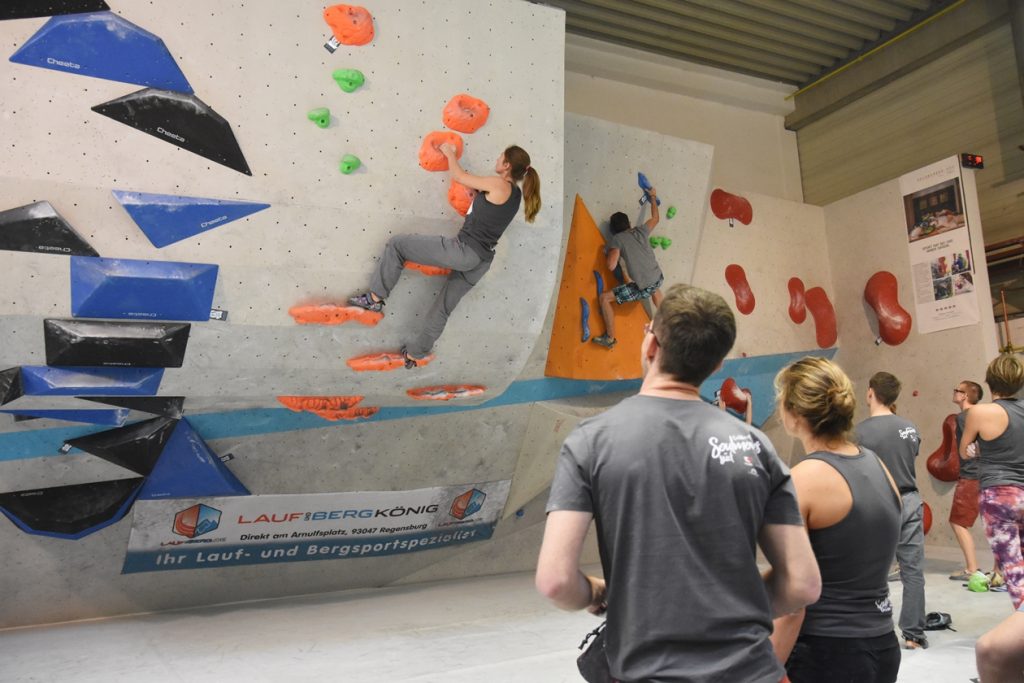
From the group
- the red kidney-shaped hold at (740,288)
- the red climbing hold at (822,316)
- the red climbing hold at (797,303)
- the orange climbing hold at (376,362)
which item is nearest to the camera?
the orange climbing hold at (376,362)

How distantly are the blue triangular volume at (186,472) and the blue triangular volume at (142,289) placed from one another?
4.20 ft

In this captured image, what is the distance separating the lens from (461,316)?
172 inches

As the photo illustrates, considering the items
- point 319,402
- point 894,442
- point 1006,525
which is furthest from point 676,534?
point 319,402

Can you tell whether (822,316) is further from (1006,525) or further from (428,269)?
(428,269)

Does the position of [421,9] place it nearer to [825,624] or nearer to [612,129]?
[612,129]

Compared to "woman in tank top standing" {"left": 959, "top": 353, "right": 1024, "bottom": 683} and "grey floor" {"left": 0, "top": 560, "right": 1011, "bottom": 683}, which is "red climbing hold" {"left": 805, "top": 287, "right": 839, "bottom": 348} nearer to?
"grey floor" {"left": 0, "top": 560, "right": 1011, "bottom": 683}

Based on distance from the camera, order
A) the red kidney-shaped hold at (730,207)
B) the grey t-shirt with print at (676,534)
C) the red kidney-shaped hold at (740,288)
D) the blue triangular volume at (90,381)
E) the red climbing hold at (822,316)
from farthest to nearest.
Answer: the red climbing hold at (822,316) < the red kidney-shaped hold at (730,207) < the red kidney-shaped hold at (740,288) < the blue triangular volume at (90,381) < the grey t-shirt with print at (676,534)

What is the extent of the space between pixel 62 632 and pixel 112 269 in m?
2.58

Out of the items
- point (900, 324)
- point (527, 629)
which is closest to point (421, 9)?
point (527, 629)

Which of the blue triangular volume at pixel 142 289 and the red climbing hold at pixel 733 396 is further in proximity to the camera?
the red climbing hold at pixel 733 396

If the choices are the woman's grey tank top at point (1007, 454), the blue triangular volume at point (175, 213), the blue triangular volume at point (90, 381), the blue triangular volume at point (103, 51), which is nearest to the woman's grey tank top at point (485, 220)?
the blue triangular volume at point (175, 213)

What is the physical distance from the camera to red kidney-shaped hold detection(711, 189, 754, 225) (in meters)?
7.37

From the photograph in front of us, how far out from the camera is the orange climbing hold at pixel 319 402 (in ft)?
15.0

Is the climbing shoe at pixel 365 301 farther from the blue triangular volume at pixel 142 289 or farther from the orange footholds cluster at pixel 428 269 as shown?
the blue triangular volume at pixel 142 289
